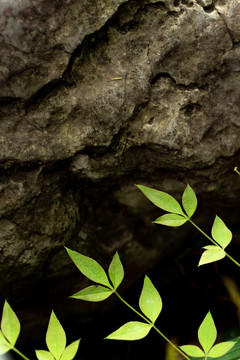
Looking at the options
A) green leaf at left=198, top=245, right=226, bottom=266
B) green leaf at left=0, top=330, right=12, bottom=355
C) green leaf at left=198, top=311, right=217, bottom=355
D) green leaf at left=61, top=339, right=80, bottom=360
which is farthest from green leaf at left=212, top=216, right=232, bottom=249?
green leaf at left=0, top=330, right=12, bottom=355

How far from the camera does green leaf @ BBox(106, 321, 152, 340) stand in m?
0.84

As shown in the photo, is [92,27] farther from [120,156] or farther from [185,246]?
[185,246]

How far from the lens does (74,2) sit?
98cm

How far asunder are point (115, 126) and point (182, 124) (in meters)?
0.17

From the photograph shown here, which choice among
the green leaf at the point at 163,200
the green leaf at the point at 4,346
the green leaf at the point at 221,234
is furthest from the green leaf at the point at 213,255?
the green leaf at the point at 4,346

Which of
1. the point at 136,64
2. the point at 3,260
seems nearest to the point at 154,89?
the point at 136,64

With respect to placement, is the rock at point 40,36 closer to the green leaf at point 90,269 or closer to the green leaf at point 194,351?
the green leaf at point 90,269

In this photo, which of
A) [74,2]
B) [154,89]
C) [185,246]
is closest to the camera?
[74,2]

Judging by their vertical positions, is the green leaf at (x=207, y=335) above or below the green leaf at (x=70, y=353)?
above

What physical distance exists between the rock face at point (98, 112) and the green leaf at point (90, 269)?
0.71 feet

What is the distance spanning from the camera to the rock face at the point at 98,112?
99cm

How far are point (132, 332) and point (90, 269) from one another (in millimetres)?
154

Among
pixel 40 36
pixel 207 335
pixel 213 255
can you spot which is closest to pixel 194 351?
pixel 207 335

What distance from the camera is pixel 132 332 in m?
0.85
